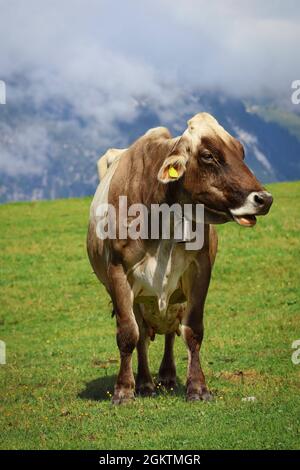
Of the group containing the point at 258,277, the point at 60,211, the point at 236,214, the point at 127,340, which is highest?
the point at 60,211

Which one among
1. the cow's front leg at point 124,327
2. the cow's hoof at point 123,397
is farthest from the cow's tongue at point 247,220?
the cow's hoof at point 123,397

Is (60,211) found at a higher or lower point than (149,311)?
higher

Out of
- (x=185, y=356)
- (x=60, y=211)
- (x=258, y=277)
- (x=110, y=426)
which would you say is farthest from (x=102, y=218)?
(x=60, y=211)

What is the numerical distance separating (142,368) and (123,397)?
1208 millimetres

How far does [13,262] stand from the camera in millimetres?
35438

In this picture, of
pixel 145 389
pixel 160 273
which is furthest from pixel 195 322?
pixel 145 389

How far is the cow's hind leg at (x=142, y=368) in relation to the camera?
1362 cm

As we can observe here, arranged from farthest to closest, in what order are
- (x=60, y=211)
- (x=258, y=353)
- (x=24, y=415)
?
→ (x=60, y=211) → (x=258, y=353) → (x=24, y=415)

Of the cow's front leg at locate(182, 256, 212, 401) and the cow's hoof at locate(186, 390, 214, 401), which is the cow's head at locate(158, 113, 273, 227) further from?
the cow's hoof at locate(186, 390, 214, 401)

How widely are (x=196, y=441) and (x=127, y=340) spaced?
2943 millimetres

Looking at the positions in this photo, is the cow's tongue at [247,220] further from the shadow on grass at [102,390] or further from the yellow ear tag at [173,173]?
the shadow on grass at [102,390]

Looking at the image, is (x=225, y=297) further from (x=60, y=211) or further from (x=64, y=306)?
(x=60, y=211)

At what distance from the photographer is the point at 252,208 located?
11227mm

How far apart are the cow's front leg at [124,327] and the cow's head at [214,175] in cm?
151
